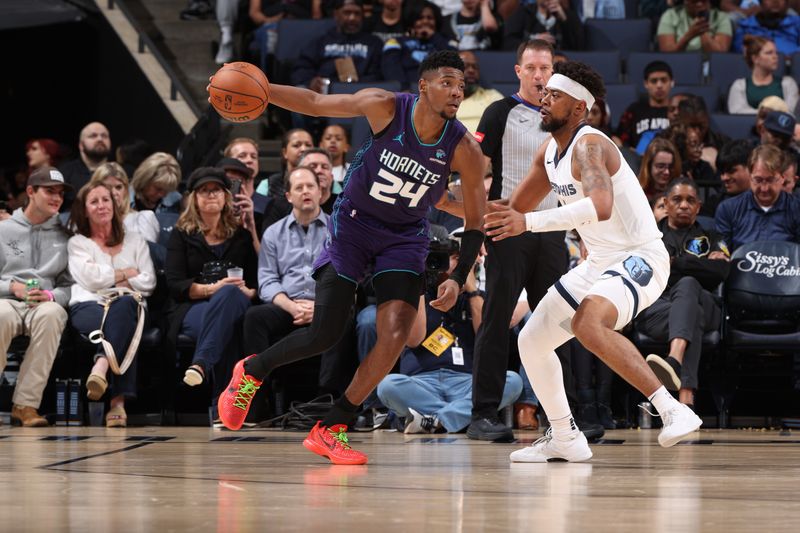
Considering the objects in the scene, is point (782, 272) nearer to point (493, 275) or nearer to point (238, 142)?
point (493, 275)

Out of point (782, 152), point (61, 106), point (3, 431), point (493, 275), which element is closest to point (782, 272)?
point (782, 152)

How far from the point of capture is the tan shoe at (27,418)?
7.48 metres

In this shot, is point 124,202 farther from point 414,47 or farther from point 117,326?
point 414,47

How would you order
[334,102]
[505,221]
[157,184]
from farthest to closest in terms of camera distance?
1. [157,184]
2. [334,102]
3. [505,221]

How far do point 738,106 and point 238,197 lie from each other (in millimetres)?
4668

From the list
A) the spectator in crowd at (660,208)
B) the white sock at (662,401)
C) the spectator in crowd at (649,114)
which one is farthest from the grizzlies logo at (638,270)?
the spectator in crowd at (649,114)

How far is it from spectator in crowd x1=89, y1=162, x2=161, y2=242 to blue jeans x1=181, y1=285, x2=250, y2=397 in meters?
0.91

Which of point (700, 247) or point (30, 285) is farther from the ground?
point (700, 247)

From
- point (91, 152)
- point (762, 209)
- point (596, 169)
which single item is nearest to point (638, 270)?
point (596, 169)

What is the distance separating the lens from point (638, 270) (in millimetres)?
4930

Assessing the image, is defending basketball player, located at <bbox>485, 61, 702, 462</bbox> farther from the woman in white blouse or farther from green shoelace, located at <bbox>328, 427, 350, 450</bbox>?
the woman in white blouse

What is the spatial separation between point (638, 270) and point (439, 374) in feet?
8.30

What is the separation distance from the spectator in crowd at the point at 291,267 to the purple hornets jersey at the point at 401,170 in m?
2.54

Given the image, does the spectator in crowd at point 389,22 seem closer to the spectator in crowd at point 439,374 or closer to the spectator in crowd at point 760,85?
the spectator in crowd at point 760,85
